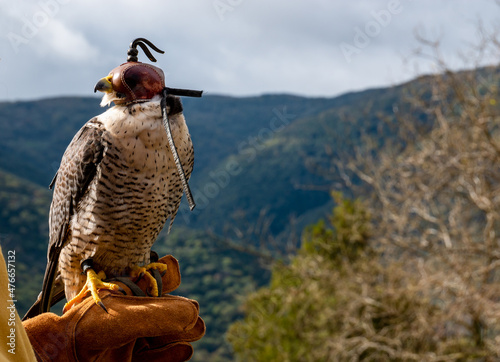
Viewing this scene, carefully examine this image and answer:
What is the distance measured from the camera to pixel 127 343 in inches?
79.0

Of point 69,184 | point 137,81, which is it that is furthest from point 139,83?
point 69,184

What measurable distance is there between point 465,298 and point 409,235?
2.63m

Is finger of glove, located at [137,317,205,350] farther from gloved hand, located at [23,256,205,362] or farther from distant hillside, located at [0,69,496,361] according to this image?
distant hillside, located at [0,69,496,361]

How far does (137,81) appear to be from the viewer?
199 cm

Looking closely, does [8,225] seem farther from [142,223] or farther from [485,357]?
[142,223]

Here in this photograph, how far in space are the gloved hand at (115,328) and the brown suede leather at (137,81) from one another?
78 centimetres

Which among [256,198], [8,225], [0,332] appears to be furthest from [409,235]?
[256,198]

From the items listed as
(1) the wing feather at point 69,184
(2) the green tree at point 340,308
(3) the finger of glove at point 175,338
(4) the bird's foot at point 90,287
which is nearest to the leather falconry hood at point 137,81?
(1) the wing feather at point 69,184

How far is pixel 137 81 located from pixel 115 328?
929mm

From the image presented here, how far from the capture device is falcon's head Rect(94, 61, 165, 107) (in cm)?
198

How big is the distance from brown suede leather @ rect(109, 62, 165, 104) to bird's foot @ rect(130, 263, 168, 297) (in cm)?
76

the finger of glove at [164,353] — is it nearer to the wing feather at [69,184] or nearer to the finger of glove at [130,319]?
the finger of glove at [130,319]

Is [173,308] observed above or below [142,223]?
below

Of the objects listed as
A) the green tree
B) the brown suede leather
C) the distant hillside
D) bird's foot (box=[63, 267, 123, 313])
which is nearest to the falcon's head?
the brown suede leather
